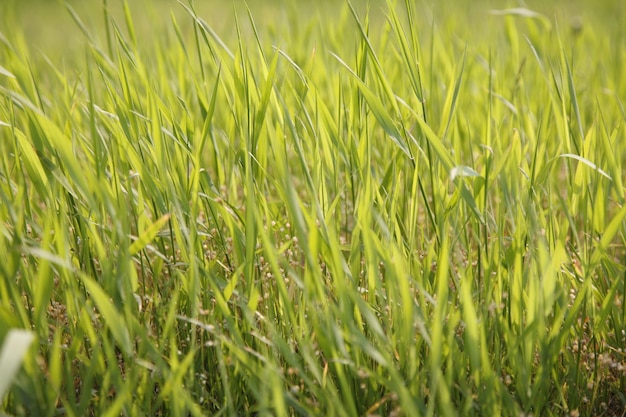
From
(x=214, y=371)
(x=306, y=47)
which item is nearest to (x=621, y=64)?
(x=306, y=47)

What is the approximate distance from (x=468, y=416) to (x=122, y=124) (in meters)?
0.72

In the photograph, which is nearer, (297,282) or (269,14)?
(297,282)

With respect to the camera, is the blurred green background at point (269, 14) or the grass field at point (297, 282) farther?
the blurred green background at point (269, 14)

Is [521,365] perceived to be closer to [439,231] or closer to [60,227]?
[439,231]

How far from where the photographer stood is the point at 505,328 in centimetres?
94

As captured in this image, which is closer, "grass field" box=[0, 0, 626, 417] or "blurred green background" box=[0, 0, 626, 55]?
"grass field" box=[0, 0, 626, 417]

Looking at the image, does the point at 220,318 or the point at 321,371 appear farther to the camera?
the point at 220,318

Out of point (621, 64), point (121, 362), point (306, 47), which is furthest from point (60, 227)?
point (621, 64)

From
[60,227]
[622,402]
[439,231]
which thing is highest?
[60,227]

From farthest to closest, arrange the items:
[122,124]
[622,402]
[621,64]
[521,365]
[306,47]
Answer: [621,64]
[306,47]
[122,124]
[622,402]
[521,365]

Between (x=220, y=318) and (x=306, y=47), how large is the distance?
4.05ft

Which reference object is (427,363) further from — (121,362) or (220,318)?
(121,362)

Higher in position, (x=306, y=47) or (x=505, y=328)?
(x=306, y=47)

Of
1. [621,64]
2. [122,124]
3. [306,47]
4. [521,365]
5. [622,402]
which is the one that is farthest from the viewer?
[621,64]
